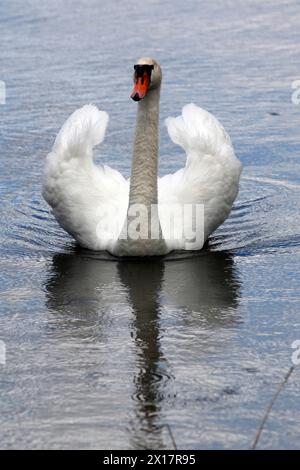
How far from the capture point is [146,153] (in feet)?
31.0

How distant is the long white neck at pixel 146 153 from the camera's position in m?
9.34

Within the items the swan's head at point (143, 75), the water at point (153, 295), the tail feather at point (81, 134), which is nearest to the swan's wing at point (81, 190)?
the tail feather at point (81, 134)

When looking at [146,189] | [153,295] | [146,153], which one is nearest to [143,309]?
[153,295]

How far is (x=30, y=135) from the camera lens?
13172mm

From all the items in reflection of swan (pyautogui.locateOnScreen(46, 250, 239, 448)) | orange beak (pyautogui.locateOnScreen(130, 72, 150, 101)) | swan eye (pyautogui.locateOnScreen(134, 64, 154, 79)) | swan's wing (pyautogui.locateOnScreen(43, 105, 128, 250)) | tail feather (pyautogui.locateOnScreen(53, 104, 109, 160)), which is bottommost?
reflection of swan (pyautogui.locateOnScreen(46, 250, 239, 448))

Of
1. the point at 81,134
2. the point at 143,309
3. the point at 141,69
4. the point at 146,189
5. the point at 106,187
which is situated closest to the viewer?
the point at 143,309

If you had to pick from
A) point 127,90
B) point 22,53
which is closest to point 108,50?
point 22,53

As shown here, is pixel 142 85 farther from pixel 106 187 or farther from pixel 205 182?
pixel 106 187

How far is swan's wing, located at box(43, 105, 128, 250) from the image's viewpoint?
378 inches

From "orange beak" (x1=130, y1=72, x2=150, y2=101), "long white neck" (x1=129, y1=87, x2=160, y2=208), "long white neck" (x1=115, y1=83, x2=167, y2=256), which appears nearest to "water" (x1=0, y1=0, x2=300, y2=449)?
"long white neck" (x1=115, y1=83, x2=167, y2=256)

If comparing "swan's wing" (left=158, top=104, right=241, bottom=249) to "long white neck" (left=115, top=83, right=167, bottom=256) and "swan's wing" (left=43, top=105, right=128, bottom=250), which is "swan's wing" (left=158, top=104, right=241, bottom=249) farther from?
"swan's wing" (left=43, top=105, right=128, bottom=250)

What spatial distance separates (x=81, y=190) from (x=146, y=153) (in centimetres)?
67

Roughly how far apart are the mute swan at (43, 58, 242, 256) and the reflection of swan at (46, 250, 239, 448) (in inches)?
8.0

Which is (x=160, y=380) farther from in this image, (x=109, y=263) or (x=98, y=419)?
(x=109, y=263)
